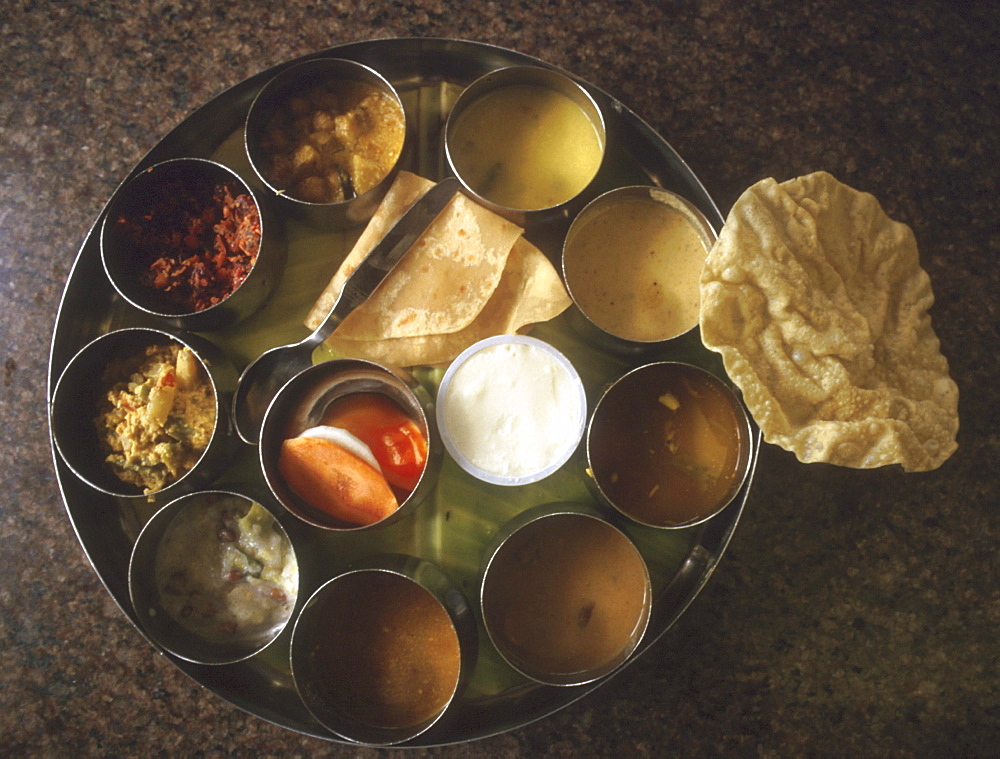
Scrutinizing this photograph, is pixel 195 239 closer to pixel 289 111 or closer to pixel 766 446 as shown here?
pixel 289 111

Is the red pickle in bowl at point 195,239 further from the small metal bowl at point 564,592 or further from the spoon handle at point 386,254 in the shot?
the small metal bowl at point 564,592

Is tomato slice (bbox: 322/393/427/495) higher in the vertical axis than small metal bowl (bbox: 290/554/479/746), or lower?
higher

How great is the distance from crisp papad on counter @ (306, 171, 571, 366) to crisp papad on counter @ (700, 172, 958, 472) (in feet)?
1.59

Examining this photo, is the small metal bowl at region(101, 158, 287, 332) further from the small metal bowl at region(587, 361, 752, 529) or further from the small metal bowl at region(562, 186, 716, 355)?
the small metal bowl at region(587, 361, 752, 529)

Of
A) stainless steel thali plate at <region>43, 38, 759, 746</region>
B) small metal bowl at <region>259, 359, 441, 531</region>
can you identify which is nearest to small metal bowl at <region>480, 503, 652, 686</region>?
stainless steel thali plate at <region>43, 38, 759, 746</region>

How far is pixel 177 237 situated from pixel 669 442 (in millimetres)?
1444

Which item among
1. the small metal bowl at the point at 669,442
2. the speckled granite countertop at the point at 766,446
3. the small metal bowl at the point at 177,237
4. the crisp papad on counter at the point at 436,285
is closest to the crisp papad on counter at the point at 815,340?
the small metal bowl at the point at 669,442

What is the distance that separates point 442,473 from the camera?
6.32ft

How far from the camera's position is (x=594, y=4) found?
221 cm

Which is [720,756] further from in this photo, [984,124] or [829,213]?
A: [984,124]

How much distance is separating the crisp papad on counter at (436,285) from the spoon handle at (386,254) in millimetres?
39

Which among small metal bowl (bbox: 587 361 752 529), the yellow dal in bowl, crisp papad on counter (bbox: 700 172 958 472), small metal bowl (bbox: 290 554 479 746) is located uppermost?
the yellow dal in bowl

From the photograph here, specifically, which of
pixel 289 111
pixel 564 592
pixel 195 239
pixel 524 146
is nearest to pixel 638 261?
pixel 524 146

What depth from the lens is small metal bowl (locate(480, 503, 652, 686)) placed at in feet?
5.83
